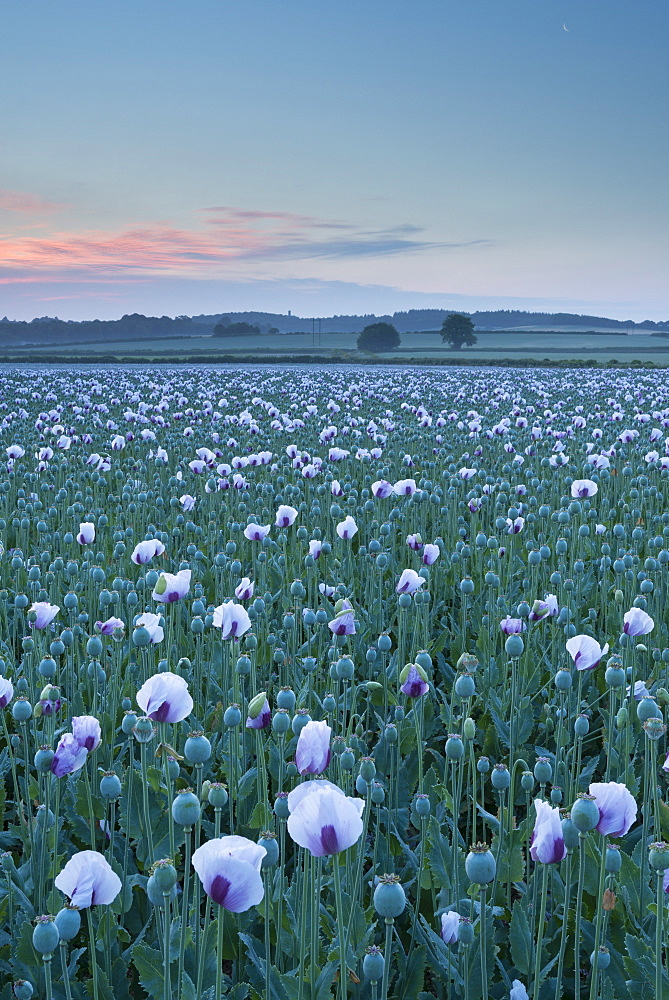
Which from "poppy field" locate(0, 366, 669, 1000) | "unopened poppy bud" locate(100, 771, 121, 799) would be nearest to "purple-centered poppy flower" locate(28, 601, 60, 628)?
"poppy field" locate(0, 366, 669, 1000)

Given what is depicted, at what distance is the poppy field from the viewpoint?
1903mm

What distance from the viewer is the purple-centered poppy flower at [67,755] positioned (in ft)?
7.64

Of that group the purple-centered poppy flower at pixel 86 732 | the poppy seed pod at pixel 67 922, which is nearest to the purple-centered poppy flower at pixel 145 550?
the purple-centered poppy flower at pixel 86 732

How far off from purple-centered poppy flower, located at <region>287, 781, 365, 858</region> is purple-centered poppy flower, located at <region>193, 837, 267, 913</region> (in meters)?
0.08

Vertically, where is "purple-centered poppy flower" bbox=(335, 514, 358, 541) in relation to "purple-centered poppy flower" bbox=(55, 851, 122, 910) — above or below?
above

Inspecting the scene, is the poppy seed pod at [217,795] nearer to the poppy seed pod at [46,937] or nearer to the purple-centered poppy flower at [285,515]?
the poppy seed pod at [46,937]

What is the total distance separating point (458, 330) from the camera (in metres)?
91.2

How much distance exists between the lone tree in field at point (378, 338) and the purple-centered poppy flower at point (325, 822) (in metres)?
90.4

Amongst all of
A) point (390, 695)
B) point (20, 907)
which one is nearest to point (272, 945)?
point (20, 907)

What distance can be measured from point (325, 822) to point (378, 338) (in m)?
92.9

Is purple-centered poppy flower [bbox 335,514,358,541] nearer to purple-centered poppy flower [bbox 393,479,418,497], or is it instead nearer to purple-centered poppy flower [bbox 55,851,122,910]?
purple-centered poppy flower [bbox 393,479,418,497]

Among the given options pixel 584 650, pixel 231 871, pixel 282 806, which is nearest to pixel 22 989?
pixel 282 806

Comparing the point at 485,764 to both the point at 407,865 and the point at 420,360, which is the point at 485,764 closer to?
the point at 407,865

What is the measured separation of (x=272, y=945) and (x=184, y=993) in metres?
0.50
